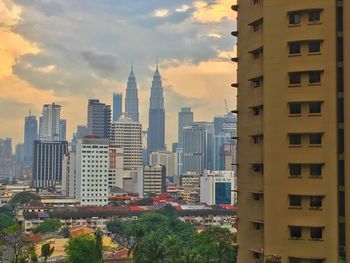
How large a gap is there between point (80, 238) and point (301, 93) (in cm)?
4026

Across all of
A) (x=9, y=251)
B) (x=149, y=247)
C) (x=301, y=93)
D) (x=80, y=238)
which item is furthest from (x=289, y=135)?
(x=9, y=251)

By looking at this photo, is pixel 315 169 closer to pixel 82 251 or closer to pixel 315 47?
pixel 315 47

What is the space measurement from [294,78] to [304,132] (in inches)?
114

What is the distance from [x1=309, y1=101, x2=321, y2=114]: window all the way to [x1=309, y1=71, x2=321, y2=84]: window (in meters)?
1.13

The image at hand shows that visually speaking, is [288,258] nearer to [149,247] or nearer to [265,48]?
[265,48]

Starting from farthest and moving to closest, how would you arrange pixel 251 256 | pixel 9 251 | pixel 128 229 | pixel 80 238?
pixel 128 229 → pixel 9 251 → pixel 80 238 → pixel 251 256

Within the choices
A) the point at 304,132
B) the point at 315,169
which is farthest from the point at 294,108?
the point at 315,169

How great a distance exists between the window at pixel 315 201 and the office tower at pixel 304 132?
0.05 metres

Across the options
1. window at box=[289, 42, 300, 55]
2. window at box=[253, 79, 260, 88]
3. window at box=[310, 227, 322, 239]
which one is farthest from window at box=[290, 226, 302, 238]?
window at box=[289, 42, 300, 55]

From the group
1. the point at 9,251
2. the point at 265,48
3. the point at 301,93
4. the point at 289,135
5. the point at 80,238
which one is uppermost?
the point at 265,48

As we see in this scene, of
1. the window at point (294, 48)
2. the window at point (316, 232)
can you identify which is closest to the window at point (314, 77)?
the window at point (294, 48)

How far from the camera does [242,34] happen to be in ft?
115

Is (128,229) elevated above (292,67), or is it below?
below

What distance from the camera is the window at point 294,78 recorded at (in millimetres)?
31297
